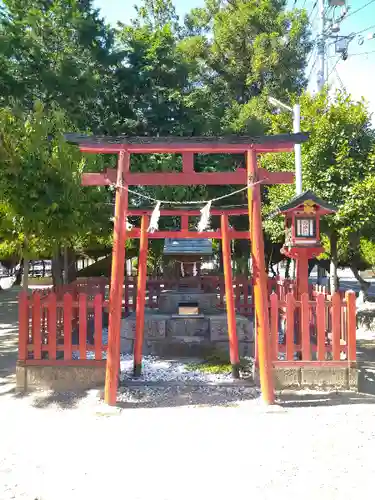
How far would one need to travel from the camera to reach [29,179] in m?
8.32

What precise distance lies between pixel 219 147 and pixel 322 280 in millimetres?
16465

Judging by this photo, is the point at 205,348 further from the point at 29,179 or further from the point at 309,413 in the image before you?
the point at 29,179

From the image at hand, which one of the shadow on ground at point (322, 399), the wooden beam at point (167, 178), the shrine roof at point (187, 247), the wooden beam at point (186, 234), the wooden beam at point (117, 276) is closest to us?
the shadow on ground at point (322, 399)

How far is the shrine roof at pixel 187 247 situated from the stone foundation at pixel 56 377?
577cm

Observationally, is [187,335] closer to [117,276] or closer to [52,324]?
[52,324]

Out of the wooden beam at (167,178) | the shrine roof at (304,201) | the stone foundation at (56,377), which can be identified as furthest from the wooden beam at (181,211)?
the stone foundation at (56,377)

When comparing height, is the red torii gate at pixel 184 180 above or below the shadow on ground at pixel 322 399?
above

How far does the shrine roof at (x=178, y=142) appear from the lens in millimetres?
6949

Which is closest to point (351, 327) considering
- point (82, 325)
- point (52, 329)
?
point (82, 325)

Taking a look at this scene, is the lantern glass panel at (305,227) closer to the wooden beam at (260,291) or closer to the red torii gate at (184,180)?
the red torii gate at (184,180)

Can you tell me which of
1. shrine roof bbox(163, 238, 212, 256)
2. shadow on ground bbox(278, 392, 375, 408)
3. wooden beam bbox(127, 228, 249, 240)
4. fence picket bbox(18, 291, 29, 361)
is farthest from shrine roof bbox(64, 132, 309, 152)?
shrine roof bbox(163, 238, 212, 256)

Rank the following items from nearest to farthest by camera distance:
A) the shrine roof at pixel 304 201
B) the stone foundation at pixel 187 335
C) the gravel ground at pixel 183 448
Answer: the gravel ground at pixel 183 448 < the shrine roof at pixel 304 201 < the stone foundation at pixel 187 335

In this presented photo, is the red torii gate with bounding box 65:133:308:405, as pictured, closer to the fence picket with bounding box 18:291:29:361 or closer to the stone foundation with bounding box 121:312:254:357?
the fence picket with bounding box 18:291:29:361

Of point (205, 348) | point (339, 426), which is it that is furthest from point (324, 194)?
point (339, 426)
